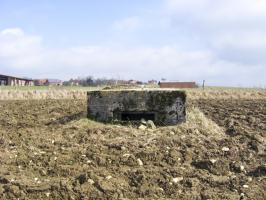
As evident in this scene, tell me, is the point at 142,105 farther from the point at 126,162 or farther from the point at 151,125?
the point at 126,162

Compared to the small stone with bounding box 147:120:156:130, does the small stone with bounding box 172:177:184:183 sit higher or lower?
lower

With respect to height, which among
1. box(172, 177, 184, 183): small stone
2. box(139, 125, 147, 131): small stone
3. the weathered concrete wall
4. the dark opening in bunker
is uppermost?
the weathered concrete wall

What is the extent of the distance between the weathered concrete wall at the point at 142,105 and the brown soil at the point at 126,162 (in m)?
0.46

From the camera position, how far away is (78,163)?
8922 millimetres

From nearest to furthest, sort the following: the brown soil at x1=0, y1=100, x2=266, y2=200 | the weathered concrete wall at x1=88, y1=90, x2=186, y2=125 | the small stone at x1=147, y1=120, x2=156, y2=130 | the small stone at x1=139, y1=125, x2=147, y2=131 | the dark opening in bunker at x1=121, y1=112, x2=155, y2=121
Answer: the brown soil at x1=0, y1=100, x2=266, y2=200
the small stone at x1=139, y1=125, x2=147, y2=131
the small stone at x1=147, y1=120, x2=156, y2=130
the weathered concrete wall at x1=88, y1=90, x2=186, y2=125
the dark opening in bunker at x1=121, y1=112, x2=155, y2=121

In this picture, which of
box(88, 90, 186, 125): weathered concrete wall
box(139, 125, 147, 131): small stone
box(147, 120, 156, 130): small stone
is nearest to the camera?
box(139, 125, 147, 131): small stone

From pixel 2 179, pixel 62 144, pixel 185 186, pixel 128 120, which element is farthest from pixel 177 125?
pixel 2 179

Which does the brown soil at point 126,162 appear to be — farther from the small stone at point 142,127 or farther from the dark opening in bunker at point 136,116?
the dark opening in bunker at point 136,116

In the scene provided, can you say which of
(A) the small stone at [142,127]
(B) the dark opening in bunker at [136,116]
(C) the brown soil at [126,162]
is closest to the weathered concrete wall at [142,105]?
(B) the dark opening in bunker at [136,116]

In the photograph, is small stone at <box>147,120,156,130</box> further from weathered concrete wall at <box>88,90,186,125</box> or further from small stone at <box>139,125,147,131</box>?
weathered concrete wall at <box>88,90,186,125</box>

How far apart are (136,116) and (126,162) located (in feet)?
12.2

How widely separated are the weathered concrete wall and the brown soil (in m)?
0.46

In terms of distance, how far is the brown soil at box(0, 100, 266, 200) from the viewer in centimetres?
769

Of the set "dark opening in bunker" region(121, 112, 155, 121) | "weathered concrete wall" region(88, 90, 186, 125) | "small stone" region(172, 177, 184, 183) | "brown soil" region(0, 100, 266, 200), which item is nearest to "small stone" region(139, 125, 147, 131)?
"brown soil" region(0, 100, 266, 200)
